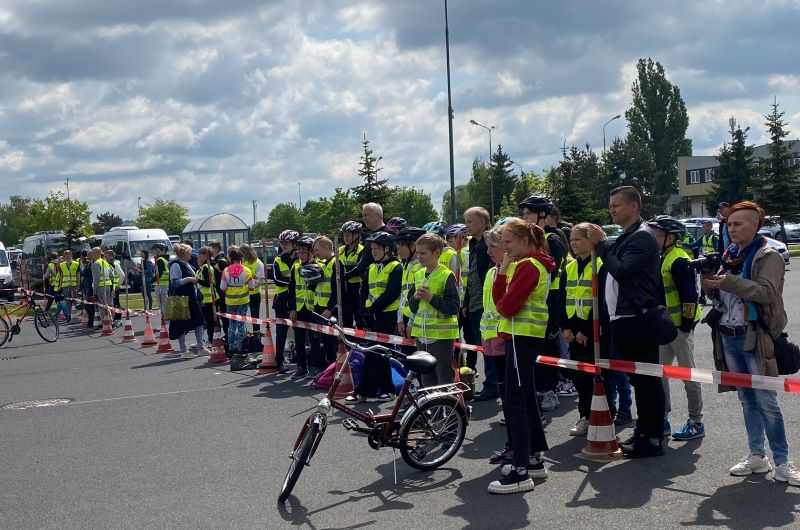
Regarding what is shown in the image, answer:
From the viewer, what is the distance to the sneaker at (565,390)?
374 inches

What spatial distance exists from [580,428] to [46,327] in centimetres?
1538

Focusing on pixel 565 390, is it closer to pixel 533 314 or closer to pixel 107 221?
pixel 533 314

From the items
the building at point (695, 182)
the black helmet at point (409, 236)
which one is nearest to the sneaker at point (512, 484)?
the black helmet at point (409, 236)

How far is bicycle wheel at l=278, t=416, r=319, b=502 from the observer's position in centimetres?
609

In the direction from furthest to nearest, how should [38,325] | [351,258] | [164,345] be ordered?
[38,325]
[164,345]
[351,258]

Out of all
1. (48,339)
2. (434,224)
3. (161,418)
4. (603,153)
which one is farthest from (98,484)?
(603,153)

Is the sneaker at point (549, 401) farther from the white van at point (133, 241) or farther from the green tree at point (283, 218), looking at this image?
the green tree at point (283, 218)

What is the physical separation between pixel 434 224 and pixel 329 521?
17.2 feet

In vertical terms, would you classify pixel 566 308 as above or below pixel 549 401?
above

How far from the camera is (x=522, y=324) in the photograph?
20.1 ft

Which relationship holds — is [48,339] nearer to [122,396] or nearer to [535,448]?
[122,396]

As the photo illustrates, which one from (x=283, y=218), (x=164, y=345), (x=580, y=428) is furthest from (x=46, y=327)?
(x=283, y=218)

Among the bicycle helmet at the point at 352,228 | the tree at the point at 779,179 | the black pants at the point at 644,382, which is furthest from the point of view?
the tree at the point at 779,179

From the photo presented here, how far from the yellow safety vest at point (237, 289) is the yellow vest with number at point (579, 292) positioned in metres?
7.66
